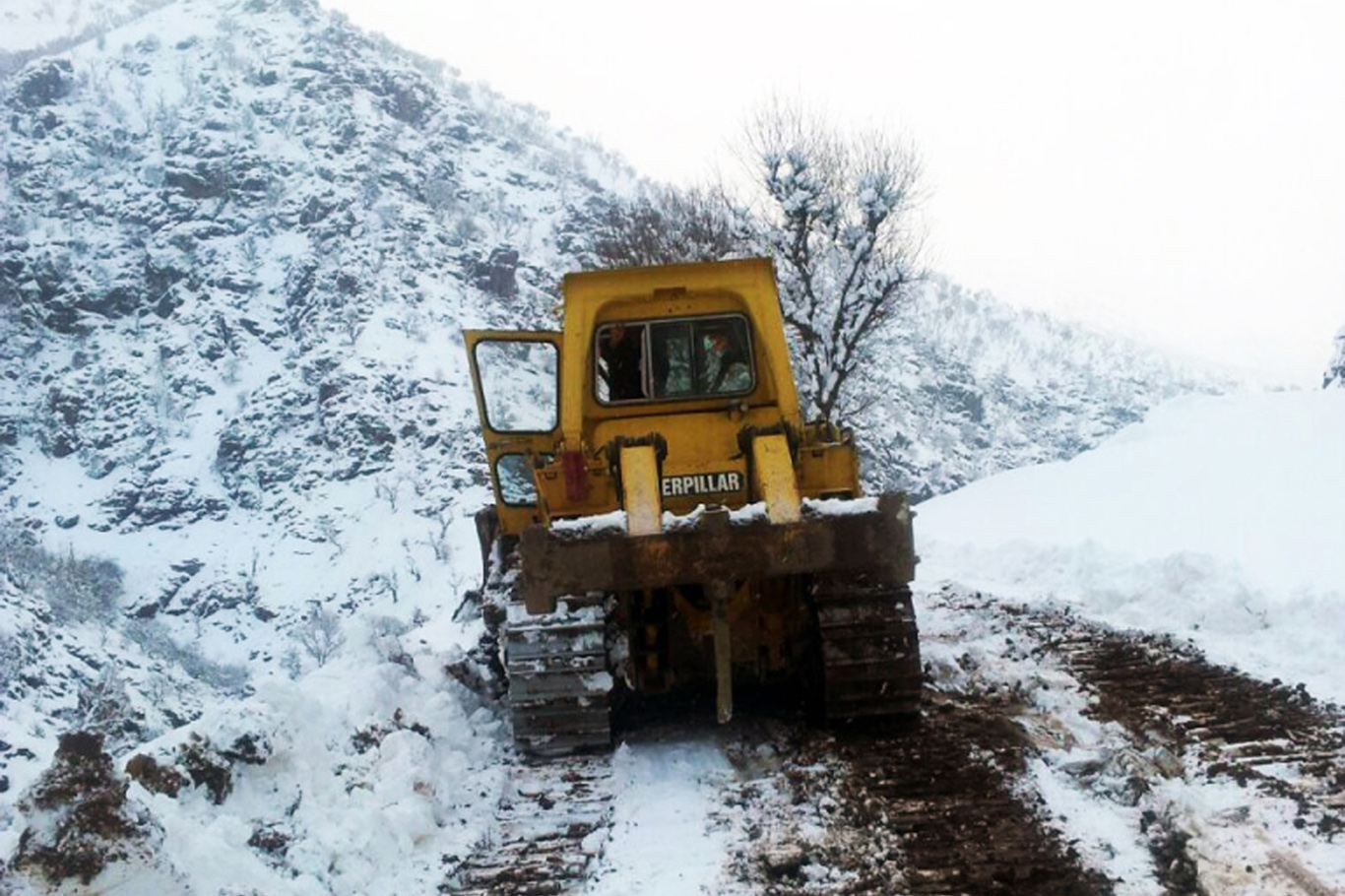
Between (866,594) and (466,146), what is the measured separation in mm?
101850

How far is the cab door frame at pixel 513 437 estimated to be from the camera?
7.05 meters

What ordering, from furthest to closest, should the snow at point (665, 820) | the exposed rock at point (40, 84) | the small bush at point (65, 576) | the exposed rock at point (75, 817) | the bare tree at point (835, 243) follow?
the exposed rock at point (40, 84) < the small bush at point (65, 576) < the bare tree at point (835, 243) < the snow at point (665, 820) < the exposed rock at point (75, 817)

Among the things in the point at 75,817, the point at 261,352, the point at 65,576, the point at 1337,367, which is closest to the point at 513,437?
the point at 75,817

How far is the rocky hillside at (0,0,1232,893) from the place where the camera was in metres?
59.4

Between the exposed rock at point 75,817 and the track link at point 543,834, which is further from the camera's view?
the track link at point 543,834

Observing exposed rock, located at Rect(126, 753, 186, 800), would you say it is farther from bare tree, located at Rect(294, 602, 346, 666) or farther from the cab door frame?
bare tree, located at Rect(294, 602, 346, 666)

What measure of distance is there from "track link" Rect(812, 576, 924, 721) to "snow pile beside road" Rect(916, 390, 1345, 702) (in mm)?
2405

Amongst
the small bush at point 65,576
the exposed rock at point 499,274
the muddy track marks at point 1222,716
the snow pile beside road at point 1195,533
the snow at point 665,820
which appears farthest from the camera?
the exposed rock at point 499,274

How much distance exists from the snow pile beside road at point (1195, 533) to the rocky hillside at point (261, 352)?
20628 millimetres

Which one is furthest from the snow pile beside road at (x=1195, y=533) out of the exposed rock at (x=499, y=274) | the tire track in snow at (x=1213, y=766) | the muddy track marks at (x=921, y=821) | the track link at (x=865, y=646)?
the exposed rock at (x=499, y=274)

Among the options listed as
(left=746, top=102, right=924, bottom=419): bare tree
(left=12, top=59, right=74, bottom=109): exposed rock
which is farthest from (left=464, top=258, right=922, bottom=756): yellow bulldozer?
(left=12, top=59, right=74, bottom=109): exposed rock

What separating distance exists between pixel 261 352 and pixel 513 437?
79.1m

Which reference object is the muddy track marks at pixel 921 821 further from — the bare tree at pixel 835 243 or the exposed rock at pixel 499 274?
the exposed rock at pixel 499 274

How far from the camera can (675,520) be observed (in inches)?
217
